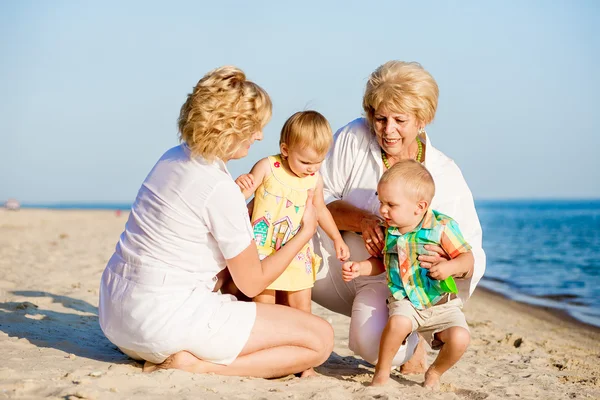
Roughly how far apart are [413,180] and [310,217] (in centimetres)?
66

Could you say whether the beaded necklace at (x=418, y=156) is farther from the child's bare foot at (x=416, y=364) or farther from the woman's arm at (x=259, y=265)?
the child's bare foot at (x=416, y=364)

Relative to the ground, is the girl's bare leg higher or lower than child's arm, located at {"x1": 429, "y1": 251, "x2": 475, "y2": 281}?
lower

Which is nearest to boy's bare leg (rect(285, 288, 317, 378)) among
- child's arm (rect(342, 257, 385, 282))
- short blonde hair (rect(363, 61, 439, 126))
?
child's arm (rect(342, 257, 385, 282))

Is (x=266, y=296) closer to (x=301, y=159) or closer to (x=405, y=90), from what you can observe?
(x=301, y=159)

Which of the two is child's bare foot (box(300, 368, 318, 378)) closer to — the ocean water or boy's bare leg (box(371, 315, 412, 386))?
boy's bare leg (box(371, 315, 412, 386))

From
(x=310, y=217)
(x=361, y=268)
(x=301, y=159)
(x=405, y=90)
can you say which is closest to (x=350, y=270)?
(x=361, y=268)

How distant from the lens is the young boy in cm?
370

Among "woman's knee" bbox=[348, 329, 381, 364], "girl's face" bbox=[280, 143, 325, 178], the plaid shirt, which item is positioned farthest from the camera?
"woman's knee" bbox=[348, 329, 381, 364]

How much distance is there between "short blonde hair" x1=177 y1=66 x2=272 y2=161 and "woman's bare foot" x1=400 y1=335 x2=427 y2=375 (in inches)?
76.2

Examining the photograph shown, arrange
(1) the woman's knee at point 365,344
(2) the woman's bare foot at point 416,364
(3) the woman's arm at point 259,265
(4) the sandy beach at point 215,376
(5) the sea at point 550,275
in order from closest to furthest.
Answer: (4) the sandy beach at point 215,376 → (3) the woman's arm at point 259,265 → (1) the woman's knee at point 365,344 → (2) the woman's bare foot at point 416,364 → (5) the sea at point 550,275

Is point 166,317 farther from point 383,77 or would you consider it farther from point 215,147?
point 383,77

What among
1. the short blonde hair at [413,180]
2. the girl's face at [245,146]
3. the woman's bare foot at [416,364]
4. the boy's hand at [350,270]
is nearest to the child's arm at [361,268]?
A: the boy's hand at [350,270]

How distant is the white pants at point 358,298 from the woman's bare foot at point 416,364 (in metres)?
0.09

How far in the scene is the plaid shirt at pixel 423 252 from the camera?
3.79 metres
